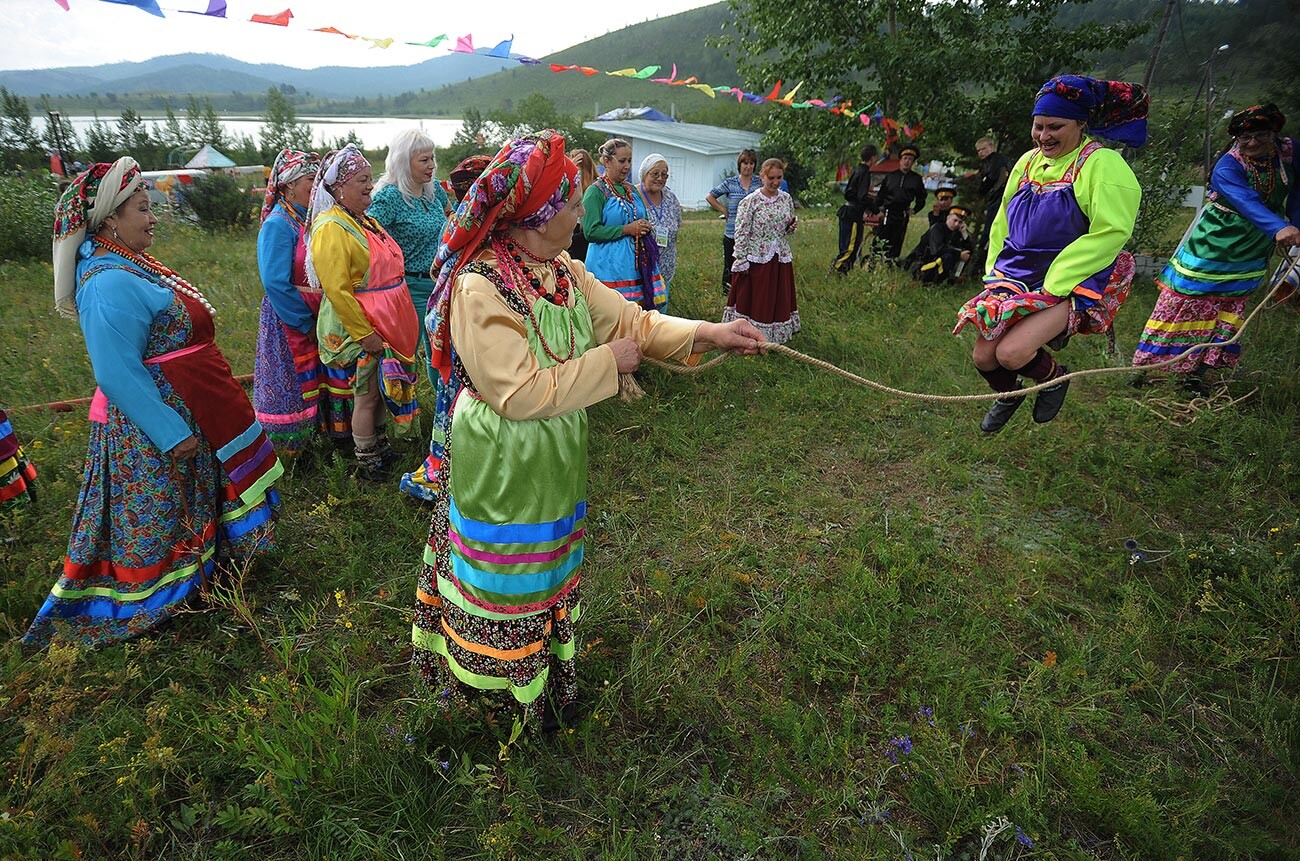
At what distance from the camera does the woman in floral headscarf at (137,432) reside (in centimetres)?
246

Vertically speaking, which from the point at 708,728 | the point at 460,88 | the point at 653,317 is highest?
the point at 460,88

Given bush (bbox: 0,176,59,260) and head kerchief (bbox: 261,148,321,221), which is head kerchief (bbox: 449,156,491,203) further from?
bush (bbox: 0,176,59,260)

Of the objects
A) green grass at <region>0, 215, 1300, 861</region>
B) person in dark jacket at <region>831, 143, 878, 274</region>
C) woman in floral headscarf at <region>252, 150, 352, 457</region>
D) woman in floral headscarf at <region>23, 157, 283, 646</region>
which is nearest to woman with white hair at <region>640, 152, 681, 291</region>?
green grass at <region>0, 215, 1300, 861</region>

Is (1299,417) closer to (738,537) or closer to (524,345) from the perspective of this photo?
(738,537)

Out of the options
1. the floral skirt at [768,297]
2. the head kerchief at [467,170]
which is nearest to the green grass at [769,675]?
the head kerchief at [467,170]

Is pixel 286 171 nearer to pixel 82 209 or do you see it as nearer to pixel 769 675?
pixel 82 209

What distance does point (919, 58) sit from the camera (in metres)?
9.13

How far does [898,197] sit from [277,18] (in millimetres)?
7466

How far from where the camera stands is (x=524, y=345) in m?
1.86

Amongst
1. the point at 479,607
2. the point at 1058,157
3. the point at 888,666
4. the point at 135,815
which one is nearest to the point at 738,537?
the point at 888,666

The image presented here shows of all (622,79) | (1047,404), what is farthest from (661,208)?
(622,79)

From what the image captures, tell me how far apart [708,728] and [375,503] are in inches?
93.3

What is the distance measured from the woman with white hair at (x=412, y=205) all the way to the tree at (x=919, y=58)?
779cm

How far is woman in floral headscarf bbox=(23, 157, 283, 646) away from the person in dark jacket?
8.18 metres
